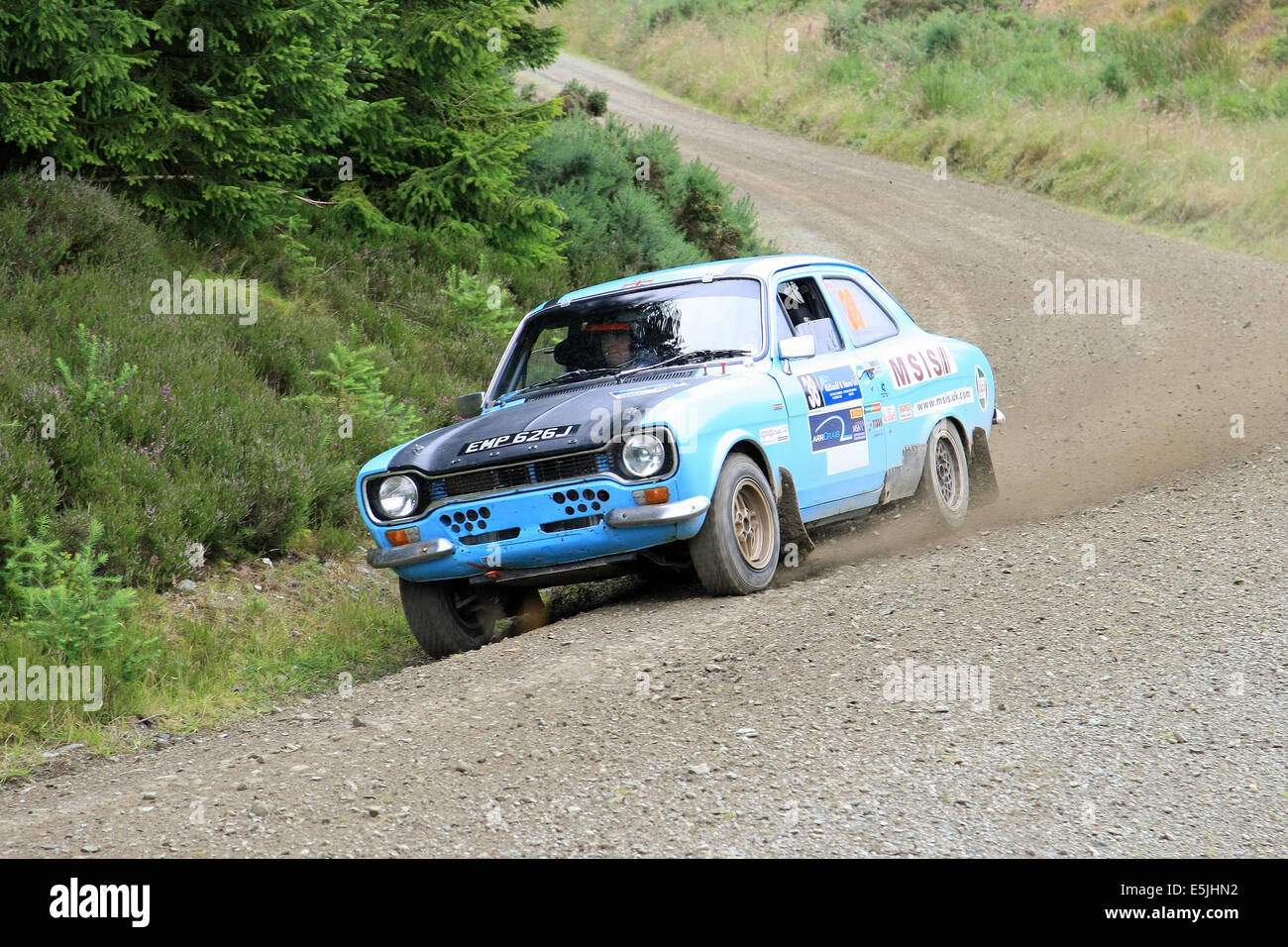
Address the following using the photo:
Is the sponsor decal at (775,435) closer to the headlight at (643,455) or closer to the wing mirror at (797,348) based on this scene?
the wing mirror at (797,348)

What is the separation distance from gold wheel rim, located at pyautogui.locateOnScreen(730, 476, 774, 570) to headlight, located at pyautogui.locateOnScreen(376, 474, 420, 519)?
171cm

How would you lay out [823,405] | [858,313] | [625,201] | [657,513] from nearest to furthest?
[657,513]
[823,405]
[858,313]
[625,201]

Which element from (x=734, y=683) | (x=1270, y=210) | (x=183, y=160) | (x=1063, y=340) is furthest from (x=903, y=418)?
(x=1270, y=210)

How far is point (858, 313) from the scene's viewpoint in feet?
30.0

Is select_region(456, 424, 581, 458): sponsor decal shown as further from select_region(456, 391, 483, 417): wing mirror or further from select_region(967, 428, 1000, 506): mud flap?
select_region(967, 428, 1000, 506): mud flap

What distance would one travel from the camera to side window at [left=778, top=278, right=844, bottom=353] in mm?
8445

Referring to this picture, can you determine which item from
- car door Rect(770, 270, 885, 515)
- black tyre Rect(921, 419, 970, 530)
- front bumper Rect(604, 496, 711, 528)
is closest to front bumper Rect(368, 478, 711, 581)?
front bumper Rect(604, 496, 711, 528)

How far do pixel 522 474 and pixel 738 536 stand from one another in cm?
120

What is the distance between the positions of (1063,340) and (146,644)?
12.3 meters

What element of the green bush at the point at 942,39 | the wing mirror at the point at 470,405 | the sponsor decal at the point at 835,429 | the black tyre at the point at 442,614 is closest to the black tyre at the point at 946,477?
the sponsor decal at the point at 835,429

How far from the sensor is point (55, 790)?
5723 mm

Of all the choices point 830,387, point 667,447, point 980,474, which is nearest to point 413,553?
point 667,447

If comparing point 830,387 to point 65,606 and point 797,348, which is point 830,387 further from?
point 65,606

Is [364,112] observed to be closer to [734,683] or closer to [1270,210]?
[734,683]
